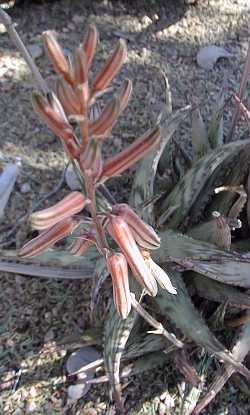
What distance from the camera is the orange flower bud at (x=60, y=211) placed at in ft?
3.38

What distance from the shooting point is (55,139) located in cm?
240

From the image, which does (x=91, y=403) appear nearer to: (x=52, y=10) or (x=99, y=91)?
(x=99, y=91)

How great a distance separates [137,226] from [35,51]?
171 centimetres

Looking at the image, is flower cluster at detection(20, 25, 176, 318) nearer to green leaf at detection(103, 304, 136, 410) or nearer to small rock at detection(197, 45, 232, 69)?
green leaf at detection(103, 304, 136, 410)

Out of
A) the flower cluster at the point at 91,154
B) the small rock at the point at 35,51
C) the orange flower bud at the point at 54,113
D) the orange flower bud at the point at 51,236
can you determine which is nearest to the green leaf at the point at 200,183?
the flower cluster at the point at 91,154

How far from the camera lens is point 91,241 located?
1224 mm

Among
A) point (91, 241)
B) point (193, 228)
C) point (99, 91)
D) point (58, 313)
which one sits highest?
point (99, 91)

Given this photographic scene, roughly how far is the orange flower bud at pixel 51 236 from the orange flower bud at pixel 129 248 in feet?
0.21

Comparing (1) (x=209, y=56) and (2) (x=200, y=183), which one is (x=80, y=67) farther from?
(1) (x=209, y=56)

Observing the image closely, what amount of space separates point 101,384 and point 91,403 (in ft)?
0.19

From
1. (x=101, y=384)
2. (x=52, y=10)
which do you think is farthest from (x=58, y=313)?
(x=52, y=10)

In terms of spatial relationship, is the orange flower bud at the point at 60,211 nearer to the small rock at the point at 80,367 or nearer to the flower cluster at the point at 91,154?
the flower cluster at the point at 91,154

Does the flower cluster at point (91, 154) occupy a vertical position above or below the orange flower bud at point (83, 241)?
above

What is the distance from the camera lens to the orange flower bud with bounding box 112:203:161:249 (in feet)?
3.65
